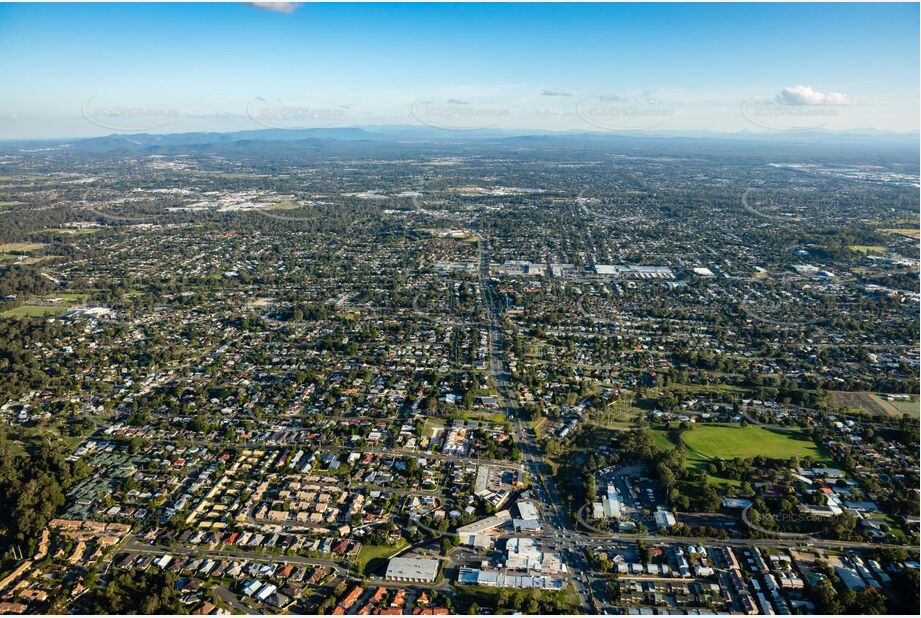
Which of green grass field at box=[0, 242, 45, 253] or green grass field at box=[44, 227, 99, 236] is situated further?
green grass field at box=[44, 227, 99, 236]

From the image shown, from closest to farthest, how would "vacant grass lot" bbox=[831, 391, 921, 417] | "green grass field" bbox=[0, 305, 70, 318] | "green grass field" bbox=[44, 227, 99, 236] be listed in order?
"vacant grass lot" bbox=[831, 391, 921, 417] → "green grass field" bbox=[0, 305, 70, 318] → "green grass field" bbox=[44, 227, 99, 236]

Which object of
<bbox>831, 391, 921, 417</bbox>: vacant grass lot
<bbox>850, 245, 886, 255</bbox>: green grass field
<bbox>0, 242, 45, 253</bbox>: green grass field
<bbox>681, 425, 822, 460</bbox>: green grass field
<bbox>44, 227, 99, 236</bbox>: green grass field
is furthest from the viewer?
<bbox>44, 227, 99, 236</bbox>: green grass field

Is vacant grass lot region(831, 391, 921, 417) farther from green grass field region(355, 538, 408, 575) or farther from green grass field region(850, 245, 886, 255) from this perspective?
green grass field region(850, 245, 886, 255)

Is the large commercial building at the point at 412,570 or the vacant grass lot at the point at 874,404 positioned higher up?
the vacant grass lot at the point at 874,404

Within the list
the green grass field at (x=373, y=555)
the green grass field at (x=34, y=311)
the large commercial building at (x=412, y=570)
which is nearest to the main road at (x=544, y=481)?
the large commercial building at (x=412, y=570)

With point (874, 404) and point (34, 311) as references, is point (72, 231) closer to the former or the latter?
point (34, 311)

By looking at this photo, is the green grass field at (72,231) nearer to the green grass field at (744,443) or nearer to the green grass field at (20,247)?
the green grass field at (20,247)

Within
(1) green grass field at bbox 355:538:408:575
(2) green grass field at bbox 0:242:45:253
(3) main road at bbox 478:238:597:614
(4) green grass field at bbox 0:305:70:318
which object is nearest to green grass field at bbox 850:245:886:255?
(3) main road at bbox 478:238:597:614

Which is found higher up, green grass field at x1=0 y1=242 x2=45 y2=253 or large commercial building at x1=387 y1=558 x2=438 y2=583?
green grass field at x1=0 y1=242 x2=45 y2=253

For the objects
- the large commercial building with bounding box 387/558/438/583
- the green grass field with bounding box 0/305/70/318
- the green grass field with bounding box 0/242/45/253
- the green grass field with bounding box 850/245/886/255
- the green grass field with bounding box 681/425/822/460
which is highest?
the green grass field with bounding box 850/245/886/255

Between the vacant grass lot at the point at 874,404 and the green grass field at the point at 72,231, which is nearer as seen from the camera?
the vacant grass lot at the point at 874,404
